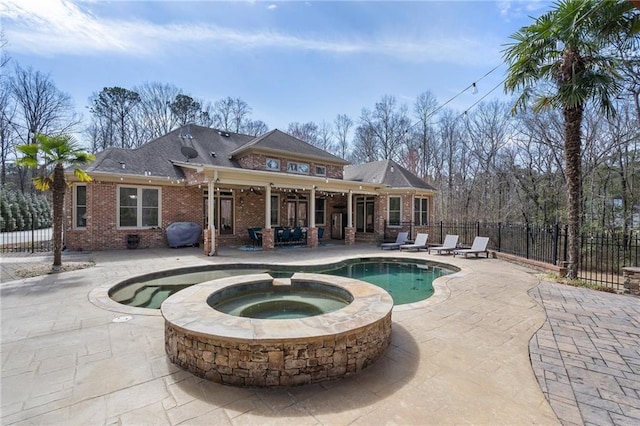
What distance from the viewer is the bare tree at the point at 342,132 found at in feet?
100

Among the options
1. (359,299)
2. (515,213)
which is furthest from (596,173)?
(359,299)

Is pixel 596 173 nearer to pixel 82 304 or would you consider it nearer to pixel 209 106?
pixel 82 304

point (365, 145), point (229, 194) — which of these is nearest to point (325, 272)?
point (229, 194)

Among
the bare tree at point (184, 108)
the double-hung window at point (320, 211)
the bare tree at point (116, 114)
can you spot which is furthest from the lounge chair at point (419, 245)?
the bare tree at point (116, 114)

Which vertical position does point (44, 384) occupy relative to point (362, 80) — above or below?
below

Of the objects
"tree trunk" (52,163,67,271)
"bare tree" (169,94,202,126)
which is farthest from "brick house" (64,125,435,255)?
"bare tree" (169,94,202,126)

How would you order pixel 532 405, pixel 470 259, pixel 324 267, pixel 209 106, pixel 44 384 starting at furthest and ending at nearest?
pixel 209 106 < pixel 470 259 < pixel 324 267 < pixel 44 384 < pixel 532 405

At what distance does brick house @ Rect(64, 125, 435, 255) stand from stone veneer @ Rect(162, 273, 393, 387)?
24.8ft

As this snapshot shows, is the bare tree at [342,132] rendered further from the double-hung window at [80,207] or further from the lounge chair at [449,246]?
the double-hung window at [80,207]

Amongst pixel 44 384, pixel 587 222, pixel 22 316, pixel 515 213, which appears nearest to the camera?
pixel 44 384

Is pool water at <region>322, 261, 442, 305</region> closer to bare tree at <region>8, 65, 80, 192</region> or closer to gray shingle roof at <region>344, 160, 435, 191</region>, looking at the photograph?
gray shingle roof at <region>344, 160, 435, 191</region>

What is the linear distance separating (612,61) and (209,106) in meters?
28.1

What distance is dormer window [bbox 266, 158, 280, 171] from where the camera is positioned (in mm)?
14711

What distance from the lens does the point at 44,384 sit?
272 cm
